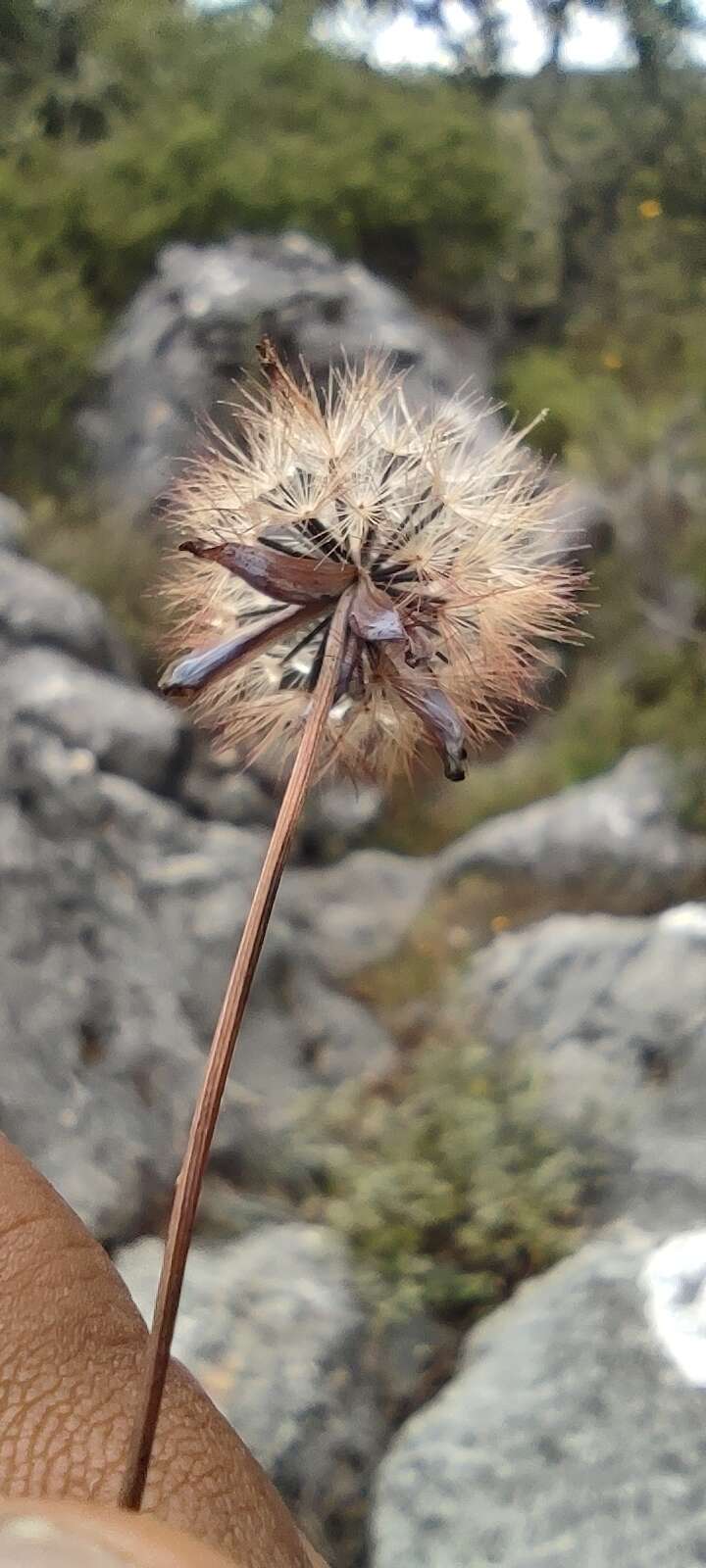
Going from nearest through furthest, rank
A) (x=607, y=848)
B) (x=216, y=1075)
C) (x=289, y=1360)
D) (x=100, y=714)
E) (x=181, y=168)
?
(x=216, y=1075), (x=289, y=1360), (x=100, y=714), (x=607, y=848), (x=181, y=168)

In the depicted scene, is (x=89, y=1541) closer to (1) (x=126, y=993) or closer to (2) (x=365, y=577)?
(2) (x=365, y=577)

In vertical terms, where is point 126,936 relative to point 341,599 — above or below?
below

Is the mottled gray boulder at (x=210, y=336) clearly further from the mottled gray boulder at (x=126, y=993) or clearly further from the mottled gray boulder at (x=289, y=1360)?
the mottled gray boulder at (x=289, y=1360)

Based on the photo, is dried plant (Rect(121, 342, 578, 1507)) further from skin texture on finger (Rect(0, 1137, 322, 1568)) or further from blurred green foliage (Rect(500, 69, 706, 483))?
blurred green foliage (Rect(500, 69, 706, 483))

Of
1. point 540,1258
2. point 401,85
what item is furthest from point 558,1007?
point 401,85

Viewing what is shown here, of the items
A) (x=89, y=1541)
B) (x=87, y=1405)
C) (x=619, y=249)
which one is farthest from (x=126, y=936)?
(x=619, y=249)

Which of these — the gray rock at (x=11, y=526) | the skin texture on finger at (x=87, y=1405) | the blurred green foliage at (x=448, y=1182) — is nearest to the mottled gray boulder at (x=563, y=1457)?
the blurred green foliage at (x=448, y=1182)

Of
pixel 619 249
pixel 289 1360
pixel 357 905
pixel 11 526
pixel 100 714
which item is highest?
pixel 619 249

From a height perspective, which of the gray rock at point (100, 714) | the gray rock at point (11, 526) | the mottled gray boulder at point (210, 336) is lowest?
the gray rock at point (100, 714)
